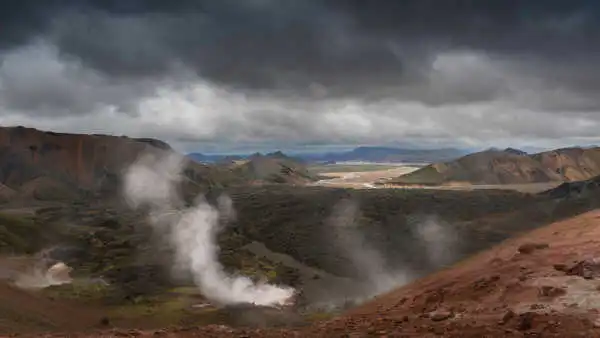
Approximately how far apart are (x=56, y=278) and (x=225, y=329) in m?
170

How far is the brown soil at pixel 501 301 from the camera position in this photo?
20844mm

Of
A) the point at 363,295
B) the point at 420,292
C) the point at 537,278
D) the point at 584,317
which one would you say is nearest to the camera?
the point at 584,317

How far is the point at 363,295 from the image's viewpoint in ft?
534

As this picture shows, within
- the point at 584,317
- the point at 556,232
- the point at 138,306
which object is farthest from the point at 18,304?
the point at 584,317

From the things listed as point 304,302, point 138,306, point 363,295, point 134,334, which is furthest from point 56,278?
point 134,334

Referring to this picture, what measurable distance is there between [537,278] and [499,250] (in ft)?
35.7

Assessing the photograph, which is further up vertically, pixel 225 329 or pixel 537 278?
pixel 537 278

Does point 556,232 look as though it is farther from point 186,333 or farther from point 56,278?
point 56,278

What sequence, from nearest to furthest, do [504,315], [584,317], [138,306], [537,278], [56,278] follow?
[584,317]
[504,315]
[537,278]
[138,306]
[56,278]

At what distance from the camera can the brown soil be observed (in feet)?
68.4

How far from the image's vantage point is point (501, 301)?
2495cm

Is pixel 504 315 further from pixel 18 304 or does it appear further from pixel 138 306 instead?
pixel 138 306

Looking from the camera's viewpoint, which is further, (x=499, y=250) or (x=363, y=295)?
(x=363, y=295)

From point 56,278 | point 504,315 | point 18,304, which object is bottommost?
point 56,278
